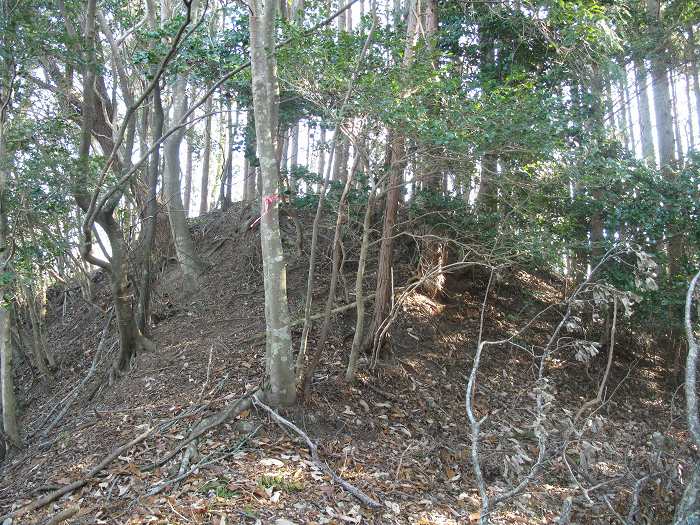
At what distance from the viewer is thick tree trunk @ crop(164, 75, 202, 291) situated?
34.6 ft

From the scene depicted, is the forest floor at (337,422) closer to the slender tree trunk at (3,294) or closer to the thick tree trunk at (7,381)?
the thick tree trunk at (7,381)

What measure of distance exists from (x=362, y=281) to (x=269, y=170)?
303 centimetres

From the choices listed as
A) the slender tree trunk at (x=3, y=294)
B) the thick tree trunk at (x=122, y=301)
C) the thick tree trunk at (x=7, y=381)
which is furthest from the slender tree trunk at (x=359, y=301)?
the thick tree trunk at (x=7, y=381)

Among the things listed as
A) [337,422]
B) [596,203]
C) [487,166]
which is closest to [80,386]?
[337,422]

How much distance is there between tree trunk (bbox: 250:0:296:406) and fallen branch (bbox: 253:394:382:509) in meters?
0.51

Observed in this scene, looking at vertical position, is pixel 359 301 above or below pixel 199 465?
above

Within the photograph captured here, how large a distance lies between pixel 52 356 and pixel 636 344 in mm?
11747

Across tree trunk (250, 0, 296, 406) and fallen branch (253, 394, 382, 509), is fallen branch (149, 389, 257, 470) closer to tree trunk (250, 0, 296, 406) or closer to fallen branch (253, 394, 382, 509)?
fallen branch (253, 394, 382, 509)

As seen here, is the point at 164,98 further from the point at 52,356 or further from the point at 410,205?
the point at 410,205

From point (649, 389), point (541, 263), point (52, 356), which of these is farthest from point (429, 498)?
point (52, 356)

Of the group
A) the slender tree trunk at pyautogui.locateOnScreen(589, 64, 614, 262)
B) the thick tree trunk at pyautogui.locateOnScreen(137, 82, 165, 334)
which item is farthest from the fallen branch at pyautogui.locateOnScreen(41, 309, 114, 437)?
the slender tree trunk at pyautogui.locateOnScreen(589, 64, 614, 262)

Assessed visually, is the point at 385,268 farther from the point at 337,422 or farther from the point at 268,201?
the point at 268,201

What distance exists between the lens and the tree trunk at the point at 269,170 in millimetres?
5555

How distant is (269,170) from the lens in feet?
18.3
